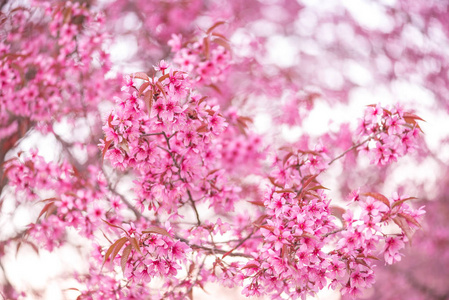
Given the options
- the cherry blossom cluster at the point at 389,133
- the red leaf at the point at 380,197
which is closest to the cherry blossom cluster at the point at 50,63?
the cherry blossom cluster at the point at 389,133

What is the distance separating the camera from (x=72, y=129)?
10.9 ft

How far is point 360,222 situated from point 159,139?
1036mm

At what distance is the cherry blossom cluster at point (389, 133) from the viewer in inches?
67.5

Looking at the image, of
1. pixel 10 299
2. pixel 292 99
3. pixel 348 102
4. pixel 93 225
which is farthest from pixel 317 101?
pixel 10 299

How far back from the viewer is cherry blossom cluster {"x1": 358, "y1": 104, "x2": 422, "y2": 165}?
1.71 meters

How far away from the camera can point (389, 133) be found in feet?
5.59

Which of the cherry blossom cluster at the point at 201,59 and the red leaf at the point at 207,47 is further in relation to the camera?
the cherry blossom cluster at the point at 201,59

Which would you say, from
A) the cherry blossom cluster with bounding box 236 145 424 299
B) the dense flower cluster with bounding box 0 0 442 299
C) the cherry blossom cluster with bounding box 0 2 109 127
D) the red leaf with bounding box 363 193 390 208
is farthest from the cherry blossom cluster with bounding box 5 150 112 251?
the red leaf with bounding box 363 193 390 208

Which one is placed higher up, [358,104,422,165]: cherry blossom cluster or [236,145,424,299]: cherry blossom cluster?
[358,104,422,165]: cherry blossom cluster

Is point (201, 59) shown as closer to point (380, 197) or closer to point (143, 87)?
point (143, 87)

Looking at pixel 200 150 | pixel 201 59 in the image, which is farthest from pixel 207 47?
pixel 200 150

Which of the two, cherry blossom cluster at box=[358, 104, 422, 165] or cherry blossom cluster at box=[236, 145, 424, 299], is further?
cherry blossom cluster at box=[358, 104, 422, 165]

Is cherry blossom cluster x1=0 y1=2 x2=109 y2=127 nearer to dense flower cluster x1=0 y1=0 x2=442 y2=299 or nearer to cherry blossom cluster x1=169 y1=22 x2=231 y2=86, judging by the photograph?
dense flower cluster x1=0 y1=0 x2=442 y2=299

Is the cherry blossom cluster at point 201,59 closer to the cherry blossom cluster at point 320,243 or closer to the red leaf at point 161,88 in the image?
the red leaf at point 161,88
